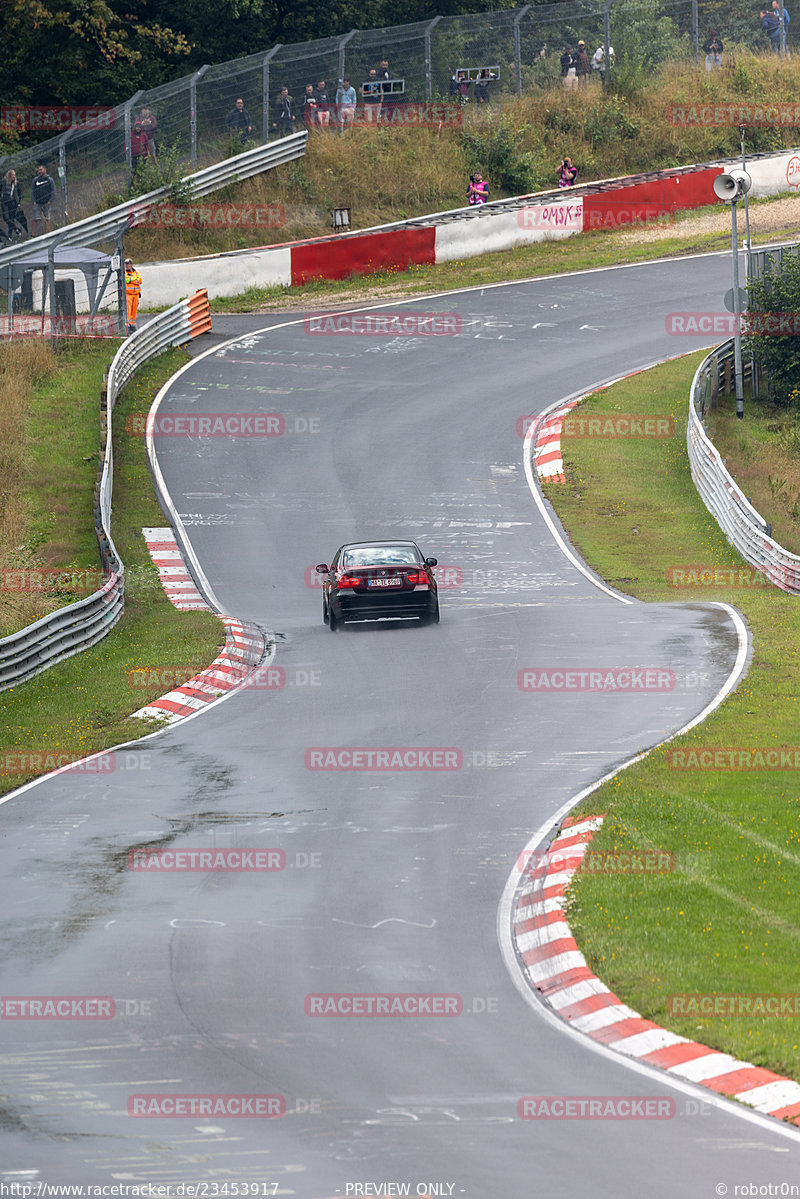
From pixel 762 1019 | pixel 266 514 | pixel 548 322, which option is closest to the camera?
pixel 762 1019

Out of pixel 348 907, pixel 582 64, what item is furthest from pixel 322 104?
pixel 348 907

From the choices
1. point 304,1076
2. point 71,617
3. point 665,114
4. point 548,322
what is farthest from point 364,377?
point 304,1076

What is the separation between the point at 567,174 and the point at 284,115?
34.3 feet

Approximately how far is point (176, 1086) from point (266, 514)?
24453mm

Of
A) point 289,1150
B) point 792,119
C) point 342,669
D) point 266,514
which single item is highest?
point 792,119

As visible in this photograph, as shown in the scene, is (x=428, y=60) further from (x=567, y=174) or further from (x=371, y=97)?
(x=567, y=174)

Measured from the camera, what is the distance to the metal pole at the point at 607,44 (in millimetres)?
58219

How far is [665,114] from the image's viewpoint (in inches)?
2408

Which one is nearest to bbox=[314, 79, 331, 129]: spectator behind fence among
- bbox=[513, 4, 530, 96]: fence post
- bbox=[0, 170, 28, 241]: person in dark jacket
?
bbox=[513, 4, 530, 96]: fence post

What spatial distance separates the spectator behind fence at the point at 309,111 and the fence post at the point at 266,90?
1.56m

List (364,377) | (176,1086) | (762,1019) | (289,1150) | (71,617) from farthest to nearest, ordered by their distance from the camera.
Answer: (364,377), (71,617), (762,1019), (176,1086), (289,1150)

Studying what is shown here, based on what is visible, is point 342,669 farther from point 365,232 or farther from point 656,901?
point 365,232

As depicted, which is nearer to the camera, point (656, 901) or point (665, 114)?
point (656, 901)

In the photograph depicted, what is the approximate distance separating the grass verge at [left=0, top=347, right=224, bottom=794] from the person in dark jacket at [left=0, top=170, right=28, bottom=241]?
10.4 meters
